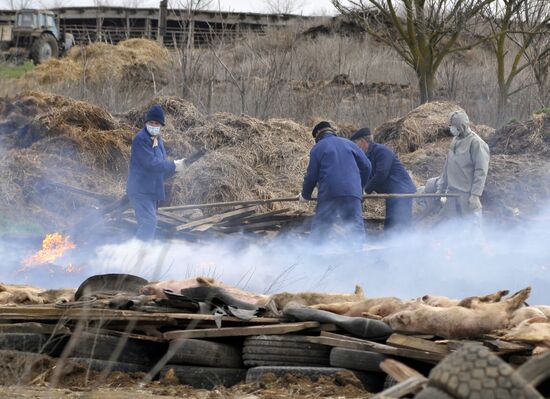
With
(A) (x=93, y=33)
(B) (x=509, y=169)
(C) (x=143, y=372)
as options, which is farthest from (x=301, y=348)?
(A) (x=93, y=33)

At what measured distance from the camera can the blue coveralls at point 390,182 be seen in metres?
15.1

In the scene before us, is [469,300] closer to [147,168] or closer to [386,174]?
[147,168]

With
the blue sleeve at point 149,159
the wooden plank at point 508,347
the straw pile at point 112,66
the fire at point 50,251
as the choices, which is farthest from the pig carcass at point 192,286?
the straw pile at point 112,66

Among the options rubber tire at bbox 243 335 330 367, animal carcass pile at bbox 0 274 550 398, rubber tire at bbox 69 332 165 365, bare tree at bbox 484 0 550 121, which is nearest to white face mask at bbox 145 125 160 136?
animal carcass pile at bbox 0 274 550 398

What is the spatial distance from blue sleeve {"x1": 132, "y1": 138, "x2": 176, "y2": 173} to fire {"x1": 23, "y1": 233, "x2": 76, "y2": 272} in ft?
5.36

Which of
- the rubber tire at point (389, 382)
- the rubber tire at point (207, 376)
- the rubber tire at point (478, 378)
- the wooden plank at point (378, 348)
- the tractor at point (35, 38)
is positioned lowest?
the rubber tire at point (207, 376)

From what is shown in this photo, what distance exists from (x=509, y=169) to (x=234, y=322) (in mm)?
12813

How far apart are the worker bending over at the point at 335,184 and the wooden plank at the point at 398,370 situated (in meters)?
7.20

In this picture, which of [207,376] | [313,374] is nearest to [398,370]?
[313,374]

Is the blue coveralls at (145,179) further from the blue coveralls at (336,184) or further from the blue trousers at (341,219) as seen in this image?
the blue trousers at (341,219)

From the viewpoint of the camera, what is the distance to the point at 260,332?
23.5ft

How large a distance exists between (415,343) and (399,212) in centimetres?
907

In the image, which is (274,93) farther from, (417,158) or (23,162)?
(23,162)

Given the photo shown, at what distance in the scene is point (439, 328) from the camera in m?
6.55
